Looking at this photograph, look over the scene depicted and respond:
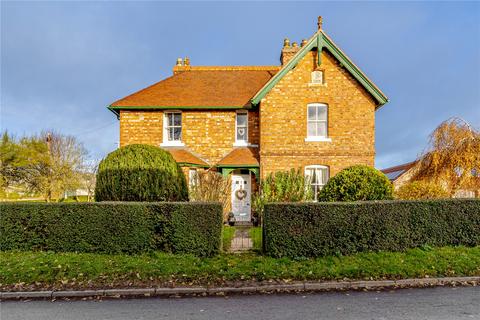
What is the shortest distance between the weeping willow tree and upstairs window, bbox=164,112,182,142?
44.7 feet

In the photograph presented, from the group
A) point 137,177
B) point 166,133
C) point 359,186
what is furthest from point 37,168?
point 359,186

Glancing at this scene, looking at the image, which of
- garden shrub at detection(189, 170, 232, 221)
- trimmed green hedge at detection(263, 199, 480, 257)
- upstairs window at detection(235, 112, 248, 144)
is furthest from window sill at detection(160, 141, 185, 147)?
trimmed green hedge at detection(263, 199, 480, 257)

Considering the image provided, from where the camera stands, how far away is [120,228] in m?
8.66

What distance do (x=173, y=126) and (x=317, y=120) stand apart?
8.10 meters

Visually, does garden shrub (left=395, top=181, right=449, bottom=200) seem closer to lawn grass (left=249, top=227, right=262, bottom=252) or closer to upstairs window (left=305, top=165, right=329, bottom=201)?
upstairs window (left=305, top=165, right=329, bottom=201)

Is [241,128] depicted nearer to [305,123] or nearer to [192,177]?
[305,123]

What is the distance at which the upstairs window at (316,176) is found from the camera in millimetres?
15461

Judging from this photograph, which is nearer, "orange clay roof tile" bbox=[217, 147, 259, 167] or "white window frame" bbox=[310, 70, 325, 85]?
"white window frame" bbox=[310, 70, 325, 85]

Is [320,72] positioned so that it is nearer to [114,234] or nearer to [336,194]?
[336,194]

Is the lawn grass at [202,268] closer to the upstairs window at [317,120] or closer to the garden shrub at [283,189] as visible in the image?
the garden shrub at [283,189]

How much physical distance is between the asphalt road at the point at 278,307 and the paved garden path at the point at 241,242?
2905mm

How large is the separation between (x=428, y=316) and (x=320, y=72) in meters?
12.5

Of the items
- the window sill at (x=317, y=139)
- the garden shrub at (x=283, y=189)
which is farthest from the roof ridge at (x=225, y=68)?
the garden shrub at (x=283, y=189)

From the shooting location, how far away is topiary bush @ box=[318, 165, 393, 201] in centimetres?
Result: 1104
